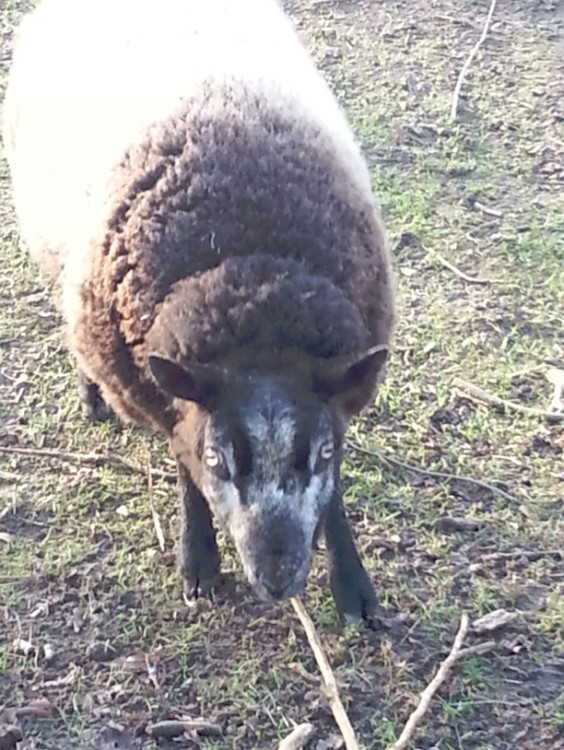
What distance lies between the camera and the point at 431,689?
362 centimetres

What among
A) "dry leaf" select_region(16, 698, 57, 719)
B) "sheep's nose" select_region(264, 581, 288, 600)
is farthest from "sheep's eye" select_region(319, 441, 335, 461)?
"dry leaf" select_region(16, 698, 57, 719)

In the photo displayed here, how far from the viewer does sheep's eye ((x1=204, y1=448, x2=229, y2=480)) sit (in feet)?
11.0

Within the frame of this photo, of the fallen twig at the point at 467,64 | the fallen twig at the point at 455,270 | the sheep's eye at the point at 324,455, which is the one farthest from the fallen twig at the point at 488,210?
the sheep's eye at the point at 324,455

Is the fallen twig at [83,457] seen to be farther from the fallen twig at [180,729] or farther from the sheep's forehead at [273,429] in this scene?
the sheep's forehead at [273,429]

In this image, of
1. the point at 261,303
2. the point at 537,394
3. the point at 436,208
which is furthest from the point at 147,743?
the point at 436,208

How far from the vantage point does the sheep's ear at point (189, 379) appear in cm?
330

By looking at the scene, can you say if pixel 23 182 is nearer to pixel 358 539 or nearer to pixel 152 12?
pixel 152 12

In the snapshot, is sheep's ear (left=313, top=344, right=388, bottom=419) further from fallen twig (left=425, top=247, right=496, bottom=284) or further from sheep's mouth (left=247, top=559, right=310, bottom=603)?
fallen twig (left=425, top=247, right=496, bottom=284)

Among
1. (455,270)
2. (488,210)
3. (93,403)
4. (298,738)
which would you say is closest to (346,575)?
(298,738)

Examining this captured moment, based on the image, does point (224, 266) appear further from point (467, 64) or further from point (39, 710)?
point (467, 64)

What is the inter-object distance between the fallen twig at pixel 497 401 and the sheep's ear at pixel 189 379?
180 cm

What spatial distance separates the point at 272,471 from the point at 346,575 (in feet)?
2.62

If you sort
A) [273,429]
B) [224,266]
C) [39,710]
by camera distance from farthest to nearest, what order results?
[39,710]
[224,266]
[273,429]

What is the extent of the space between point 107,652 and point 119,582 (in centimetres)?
32
